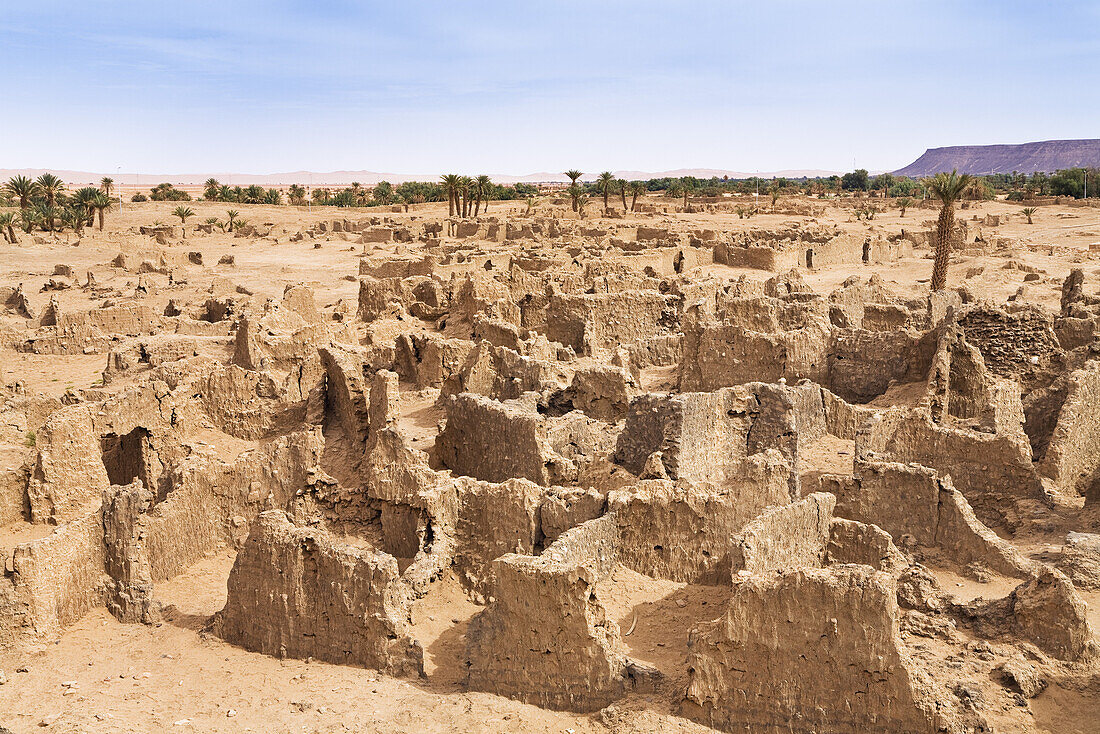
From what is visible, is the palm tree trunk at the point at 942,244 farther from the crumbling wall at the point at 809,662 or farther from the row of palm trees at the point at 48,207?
the row of palm trees at the point at 48,207

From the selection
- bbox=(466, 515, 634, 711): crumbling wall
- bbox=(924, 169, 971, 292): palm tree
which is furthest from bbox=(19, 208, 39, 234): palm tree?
bbox=(466, 515, 634, 711): crumbling wall

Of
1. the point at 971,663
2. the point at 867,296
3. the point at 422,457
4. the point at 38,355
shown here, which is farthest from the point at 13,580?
the point at 867,296

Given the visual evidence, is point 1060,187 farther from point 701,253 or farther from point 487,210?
point 701,253

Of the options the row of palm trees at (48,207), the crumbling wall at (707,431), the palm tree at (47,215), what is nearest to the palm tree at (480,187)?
the row of palm trees at (48,207)

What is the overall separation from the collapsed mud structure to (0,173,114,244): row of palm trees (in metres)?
36.9

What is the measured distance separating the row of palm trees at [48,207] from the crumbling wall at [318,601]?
142 feet

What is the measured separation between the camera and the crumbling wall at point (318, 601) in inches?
317

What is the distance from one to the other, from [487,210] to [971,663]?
6828 cm

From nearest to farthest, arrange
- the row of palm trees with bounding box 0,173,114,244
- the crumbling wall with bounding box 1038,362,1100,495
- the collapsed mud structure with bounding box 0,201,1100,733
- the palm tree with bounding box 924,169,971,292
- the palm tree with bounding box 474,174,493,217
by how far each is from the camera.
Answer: the collapsed mud structure with bounding box 0,201,1100,733 < the crumbling wall with bounding box 1038,362,1100,495 < the palm tree with bounding box 924,169,971,292 < the row of palm trees with bounding box 0,173,114,244 < the palm tree with bounding box 474,174,493,217

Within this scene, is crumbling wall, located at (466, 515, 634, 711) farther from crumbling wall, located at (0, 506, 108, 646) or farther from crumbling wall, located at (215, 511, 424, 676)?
crumbling wall, located at (0, 506, 108, 646)

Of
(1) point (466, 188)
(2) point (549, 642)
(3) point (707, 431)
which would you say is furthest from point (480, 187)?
(2) point (549, 642)

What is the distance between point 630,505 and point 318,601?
3030 millimetres

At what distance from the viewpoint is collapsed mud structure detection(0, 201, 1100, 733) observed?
24.0ft

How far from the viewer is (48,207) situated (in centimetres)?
5553
